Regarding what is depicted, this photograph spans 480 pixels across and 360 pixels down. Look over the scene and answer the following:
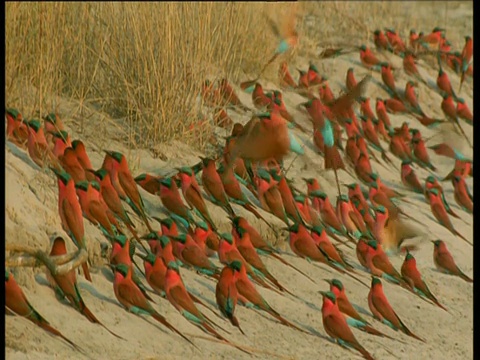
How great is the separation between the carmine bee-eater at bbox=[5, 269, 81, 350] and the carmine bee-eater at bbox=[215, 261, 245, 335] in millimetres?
712

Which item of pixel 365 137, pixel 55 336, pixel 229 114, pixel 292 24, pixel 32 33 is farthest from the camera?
pixel 292 24

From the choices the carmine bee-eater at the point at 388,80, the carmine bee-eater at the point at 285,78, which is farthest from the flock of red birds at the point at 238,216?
the carmine bee-eater at the point at 388,80

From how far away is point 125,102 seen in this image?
23.7 feet

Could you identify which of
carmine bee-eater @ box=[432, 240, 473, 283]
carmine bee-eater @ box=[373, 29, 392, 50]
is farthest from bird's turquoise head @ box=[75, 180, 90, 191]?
carmine bee-eater @ box=[373, 29, 392, 50]

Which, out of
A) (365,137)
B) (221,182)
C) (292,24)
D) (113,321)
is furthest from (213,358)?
(292,24)

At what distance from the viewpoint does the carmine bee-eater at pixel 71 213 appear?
5.77 m

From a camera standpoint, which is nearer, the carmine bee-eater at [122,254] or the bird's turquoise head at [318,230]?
the carmine bee-eater at [122,254]

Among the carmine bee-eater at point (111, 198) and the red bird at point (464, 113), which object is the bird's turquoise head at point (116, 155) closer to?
the carmine bee-eater at point (111, 198)

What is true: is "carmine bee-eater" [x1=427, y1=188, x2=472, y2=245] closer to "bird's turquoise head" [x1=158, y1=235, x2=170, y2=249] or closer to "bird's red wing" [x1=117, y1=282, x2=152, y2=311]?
"bird's turquoise head" [x1=158, y1=235, x2=170, y2=249]

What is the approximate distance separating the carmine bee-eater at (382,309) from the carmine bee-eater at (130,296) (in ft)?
3.34

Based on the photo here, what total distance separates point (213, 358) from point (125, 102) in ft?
6.94

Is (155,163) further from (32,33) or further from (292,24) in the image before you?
(292,24)

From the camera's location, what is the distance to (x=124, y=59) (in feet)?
23.9

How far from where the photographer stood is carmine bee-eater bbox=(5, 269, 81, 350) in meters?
5.38
